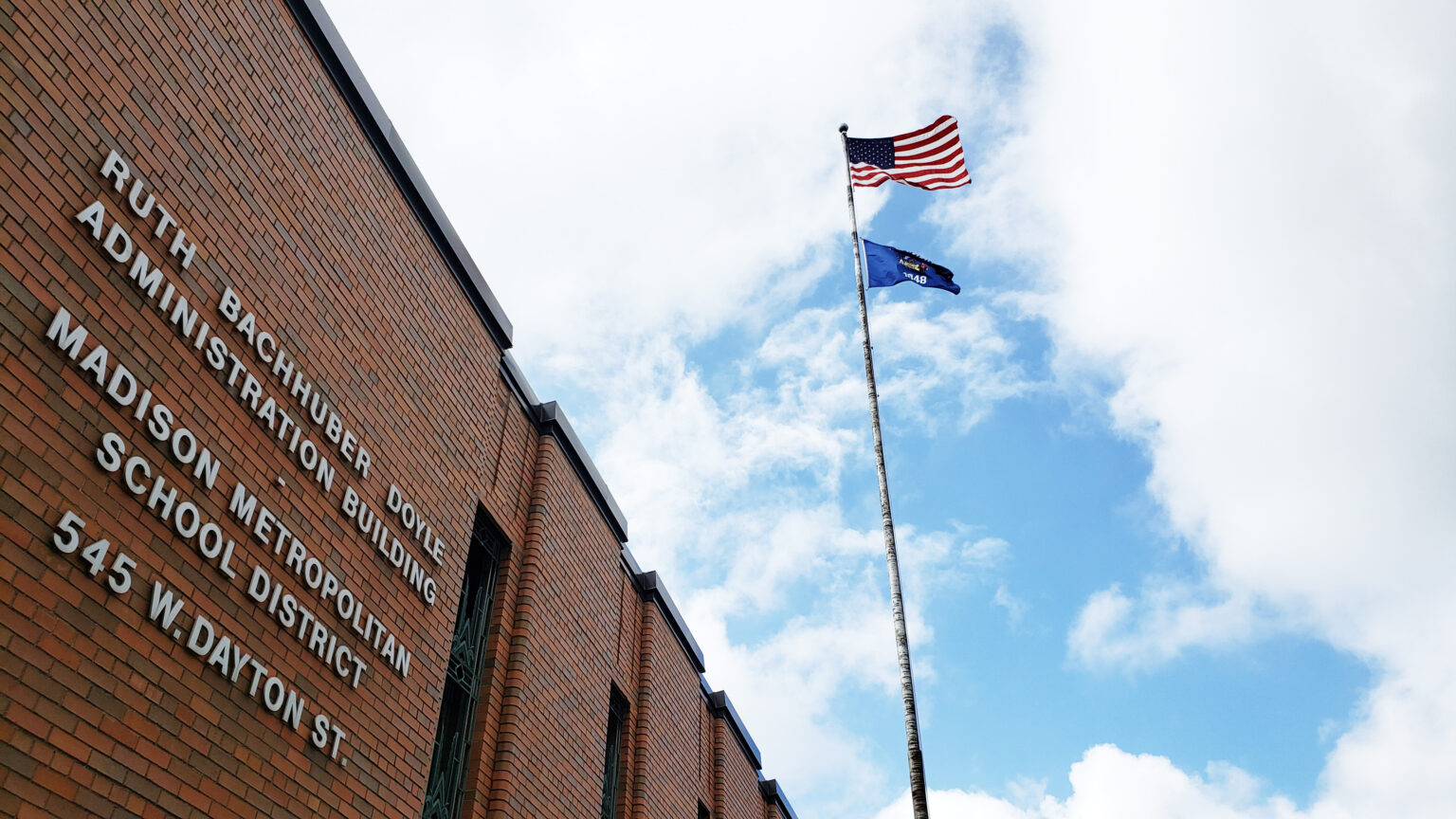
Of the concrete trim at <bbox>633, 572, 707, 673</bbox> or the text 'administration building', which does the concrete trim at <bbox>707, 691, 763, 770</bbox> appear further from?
the text 'administration building'

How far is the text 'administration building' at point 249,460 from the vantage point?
5605 mm

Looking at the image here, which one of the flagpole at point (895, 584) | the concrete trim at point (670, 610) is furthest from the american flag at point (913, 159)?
the concrete trim at point (670, 610)

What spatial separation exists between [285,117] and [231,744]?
4633 millimetres

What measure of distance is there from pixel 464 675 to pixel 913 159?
10.2 m

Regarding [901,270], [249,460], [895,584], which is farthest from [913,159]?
[249,460]

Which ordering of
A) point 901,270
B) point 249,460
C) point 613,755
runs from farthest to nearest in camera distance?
1. point 901,270
2. point 613,755
3. point 249,460

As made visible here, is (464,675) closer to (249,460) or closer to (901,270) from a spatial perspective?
(249,460)

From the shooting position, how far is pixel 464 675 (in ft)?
32.9

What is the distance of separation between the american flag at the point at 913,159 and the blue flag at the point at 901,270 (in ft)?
4.44

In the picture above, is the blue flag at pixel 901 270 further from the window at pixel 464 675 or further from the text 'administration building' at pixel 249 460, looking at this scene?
the window at pixel 464 675

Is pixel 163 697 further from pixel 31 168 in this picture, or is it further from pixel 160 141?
pixel 160 141

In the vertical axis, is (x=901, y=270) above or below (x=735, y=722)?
above

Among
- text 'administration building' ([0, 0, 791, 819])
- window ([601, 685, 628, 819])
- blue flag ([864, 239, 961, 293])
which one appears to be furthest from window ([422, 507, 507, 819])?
blue flag ([864, 239, 961, 293])

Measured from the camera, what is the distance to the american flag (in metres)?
15.9
